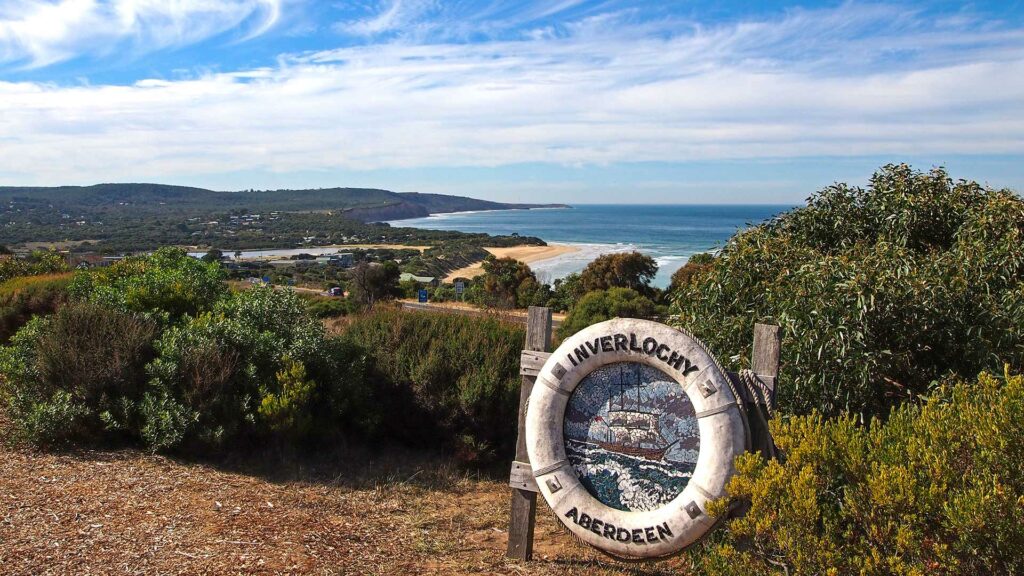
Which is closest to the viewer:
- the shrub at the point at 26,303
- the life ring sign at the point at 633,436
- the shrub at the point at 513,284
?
the life ring sign at the point at 633,436

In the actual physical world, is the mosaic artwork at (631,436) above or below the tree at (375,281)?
above

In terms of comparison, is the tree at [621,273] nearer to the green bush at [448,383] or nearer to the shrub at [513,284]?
the shrub at [513,284]

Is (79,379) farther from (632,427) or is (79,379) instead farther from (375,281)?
(375,281)

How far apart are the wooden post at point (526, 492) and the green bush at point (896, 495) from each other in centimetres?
144

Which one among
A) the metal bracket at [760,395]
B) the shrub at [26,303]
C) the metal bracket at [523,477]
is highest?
the metal bracket at [760,395]

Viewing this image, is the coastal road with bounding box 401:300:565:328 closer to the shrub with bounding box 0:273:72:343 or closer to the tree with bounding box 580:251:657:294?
the tree with bounding box 580:251:657:294

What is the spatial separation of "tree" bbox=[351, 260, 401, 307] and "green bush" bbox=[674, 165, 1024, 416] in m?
32.3

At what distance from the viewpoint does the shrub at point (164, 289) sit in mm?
8859

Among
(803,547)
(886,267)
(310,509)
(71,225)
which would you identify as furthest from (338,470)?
(71,225)

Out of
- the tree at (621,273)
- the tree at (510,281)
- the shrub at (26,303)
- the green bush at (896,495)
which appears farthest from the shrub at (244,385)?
the tree at (510,281)

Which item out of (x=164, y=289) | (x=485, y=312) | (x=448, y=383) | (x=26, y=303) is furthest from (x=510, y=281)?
(x=448, y=383)

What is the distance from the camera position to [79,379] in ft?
23.8

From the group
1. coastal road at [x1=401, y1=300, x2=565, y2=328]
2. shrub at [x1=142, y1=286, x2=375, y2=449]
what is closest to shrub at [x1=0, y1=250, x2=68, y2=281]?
coastal road at [x1=401, y1=300, x2=565, y2=328]

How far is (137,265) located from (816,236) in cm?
1047
